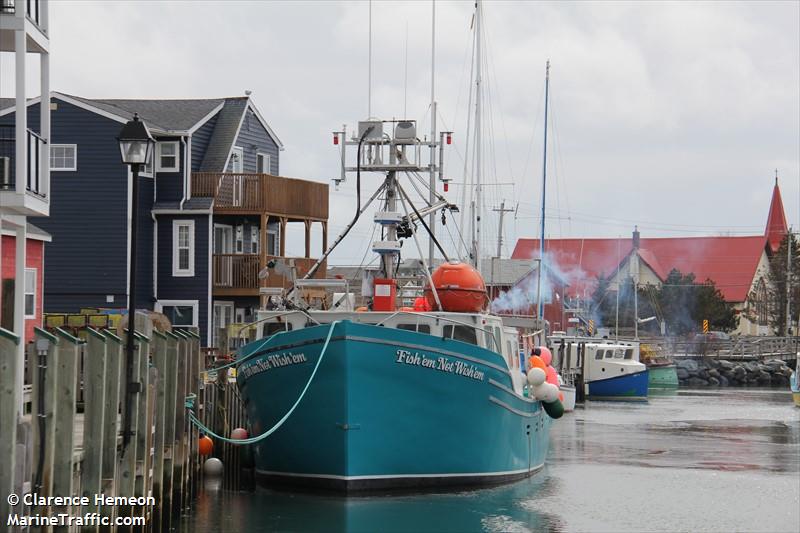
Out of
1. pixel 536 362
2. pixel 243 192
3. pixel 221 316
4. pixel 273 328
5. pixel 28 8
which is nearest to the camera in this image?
pixel 28 8

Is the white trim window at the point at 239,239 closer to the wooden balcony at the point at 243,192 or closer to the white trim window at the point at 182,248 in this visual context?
the wooden balcony at the point at 243,192

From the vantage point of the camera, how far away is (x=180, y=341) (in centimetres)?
2403

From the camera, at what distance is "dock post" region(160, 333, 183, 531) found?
2202 centimetres

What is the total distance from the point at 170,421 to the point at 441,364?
483 cm

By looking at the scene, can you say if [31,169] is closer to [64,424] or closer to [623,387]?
[64,424]

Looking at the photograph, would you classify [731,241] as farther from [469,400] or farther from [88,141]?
[469,400]

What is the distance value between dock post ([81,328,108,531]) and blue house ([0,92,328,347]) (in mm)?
23894

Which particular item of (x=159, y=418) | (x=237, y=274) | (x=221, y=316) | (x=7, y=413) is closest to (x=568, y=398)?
(x=221, y=316)

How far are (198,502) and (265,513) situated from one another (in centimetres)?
198

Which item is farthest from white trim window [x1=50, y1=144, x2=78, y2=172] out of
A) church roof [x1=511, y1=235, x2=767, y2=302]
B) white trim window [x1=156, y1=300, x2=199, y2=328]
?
church roof [x1=511, y1=235, x2=767, y2=302]

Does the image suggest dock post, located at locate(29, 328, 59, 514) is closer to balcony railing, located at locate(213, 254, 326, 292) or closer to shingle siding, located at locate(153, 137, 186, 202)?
balcony railing, located at locate(213, 254, 326, 292)

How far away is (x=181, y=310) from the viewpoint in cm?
4303

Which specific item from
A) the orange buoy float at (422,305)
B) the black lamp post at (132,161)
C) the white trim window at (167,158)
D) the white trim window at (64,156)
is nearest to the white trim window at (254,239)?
the white trim window at (167,158)

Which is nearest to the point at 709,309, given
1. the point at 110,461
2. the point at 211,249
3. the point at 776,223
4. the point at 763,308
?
the point at 763,308
